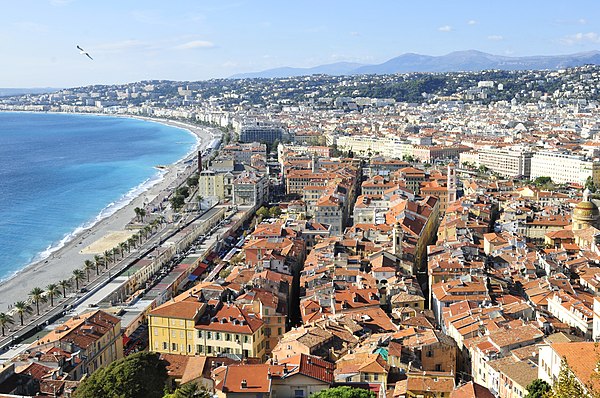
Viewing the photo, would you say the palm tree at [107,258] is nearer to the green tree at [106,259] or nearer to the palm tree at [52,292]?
the green tree at [106,259]

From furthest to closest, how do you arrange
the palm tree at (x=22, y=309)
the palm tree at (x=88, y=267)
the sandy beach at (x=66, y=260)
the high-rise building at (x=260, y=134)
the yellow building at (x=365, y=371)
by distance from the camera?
the high-rise building at (x=260, y=134) → the palm tree at (x=88, y=267) → the sandy beach at (x=66, y=260) → the palm tree at (x=22, y=309) → the yellow building at (x=365, y=371)

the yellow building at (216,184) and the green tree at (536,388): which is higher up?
the green tree at (536,388)

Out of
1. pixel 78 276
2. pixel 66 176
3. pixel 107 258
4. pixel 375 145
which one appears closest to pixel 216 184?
pixel 107 258

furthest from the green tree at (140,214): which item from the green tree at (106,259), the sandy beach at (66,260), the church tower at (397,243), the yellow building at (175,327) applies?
the yellow building at (175,327)

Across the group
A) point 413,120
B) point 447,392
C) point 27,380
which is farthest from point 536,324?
point 413,120

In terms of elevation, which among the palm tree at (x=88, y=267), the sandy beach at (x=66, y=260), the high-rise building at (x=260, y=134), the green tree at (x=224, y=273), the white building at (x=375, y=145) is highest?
the high-rise building at (x=260, y=134)

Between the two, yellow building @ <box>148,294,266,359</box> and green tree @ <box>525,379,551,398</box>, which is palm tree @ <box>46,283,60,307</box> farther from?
green tree @ <box>525,379,551,398</box>

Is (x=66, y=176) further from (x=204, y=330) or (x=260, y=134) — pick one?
(x=204, y=330)

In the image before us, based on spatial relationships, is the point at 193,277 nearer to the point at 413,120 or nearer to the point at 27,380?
the point at 27,380
